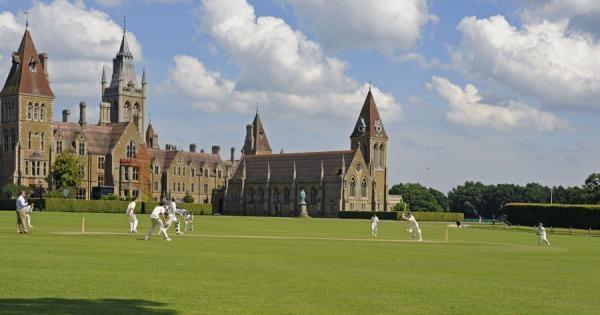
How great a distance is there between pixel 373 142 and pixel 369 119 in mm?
4249

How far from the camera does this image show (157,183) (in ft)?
469

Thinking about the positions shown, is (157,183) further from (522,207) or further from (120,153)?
(522,207)

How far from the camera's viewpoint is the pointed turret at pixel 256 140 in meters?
168

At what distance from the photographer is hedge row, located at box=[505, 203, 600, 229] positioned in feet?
303

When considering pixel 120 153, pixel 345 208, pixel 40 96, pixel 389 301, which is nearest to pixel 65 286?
pixel 389 301

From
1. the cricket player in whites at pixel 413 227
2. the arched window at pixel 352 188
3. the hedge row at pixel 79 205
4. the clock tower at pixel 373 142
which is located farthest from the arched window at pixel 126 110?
the cricket player in whites at pixel 413 227

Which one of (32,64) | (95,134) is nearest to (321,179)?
(95,134)

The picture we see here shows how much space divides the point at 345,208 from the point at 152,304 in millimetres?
121003

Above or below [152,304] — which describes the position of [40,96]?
above

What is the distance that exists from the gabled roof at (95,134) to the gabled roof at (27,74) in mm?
7503

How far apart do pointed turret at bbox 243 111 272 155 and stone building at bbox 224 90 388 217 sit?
694 centimetres

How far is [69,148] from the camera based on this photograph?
122 metres

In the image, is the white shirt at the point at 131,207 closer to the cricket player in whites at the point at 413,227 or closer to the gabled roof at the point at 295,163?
the cricket player in whites at the point at 413,227

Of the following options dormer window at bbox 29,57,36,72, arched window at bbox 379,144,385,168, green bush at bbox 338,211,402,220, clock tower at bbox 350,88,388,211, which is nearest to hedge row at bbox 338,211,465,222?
green bush at bbox 338,211,402,220
